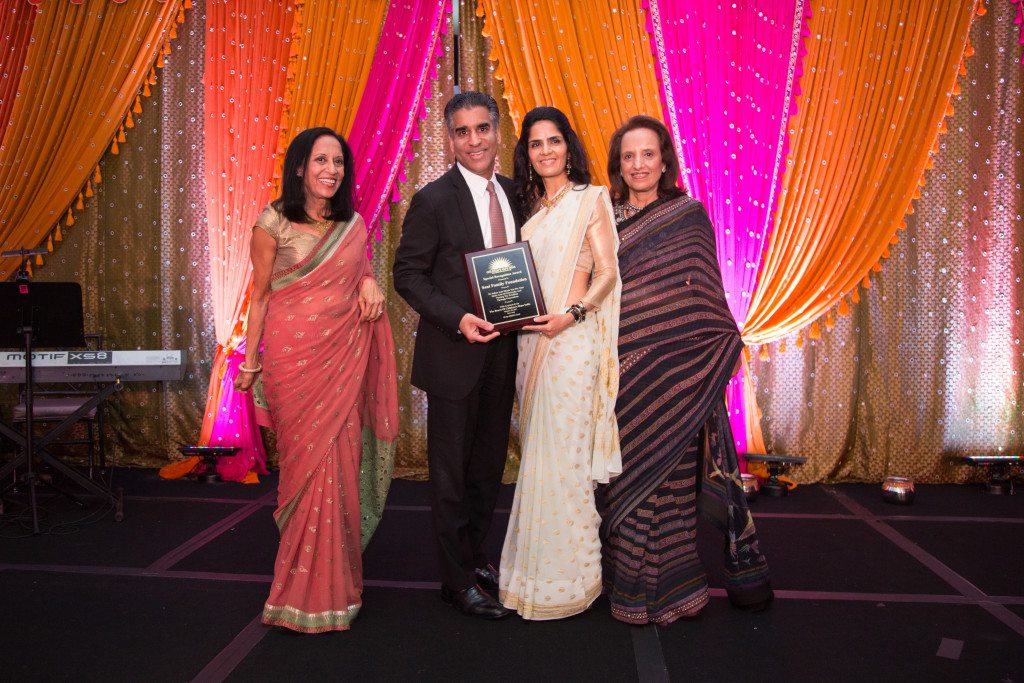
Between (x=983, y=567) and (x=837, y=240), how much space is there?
203cm

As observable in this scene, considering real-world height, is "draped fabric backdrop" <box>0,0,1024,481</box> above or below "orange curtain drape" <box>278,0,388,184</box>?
below

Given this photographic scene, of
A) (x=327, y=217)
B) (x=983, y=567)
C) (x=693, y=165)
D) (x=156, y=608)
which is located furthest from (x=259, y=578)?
(x=693, y=165)

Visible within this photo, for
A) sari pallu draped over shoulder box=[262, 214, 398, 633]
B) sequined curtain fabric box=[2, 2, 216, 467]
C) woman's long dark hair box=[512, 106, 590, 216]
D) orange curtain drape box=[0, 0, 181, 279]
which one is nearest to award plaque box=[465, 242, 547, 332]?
woman's long dark hair box=[512, 106, 590, 216]

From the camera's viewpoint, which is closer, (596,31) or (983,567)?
(983,567)

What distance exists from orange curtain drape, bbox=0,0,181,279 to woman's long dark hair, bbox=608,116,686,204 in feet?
11.7

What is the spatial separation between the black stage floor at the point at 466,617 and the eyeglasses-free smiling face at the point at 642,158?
145 centimetres

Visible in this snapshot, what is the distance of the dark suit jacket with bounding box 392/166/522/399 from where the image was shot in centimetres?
246

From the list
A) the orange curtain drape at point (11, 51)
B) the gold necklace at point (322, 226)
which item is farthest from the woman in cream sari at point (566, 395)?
the orange curtain drape at point (11, 51)

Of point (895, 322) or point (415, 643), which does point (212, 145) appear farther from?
point (895, 322)

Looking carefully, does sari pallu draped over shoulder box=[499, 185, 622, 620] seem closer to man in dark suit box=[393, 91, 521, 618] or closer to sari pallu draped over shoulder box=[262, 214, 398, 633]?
man in dark suit box=[393, 91, 521, 618]

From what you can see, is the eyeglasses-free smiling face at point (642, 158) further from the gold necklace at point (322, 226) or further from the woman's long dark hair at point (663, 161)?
the gold necklace at point (322, 226)

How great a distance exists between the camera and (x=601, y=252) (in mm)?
2420

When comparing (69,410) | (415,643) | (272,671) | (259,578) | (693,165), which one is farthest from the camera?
(693,165)

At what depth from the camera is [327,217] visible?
8.32 ft
